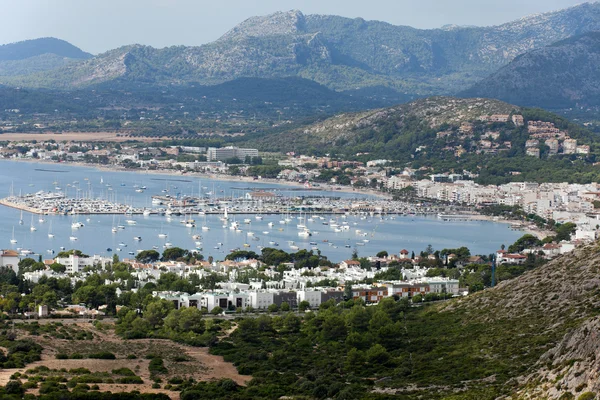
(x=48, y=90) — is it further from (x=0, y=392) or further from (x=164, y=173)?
(x=0, y=392)

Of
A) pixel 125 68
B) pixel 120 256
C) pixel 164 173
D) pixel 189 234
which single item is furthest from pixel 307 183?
pixel 125 68

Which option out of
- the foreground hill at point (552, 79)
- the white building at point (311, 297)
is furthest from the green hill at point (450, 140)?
the white building at point (311, 297)

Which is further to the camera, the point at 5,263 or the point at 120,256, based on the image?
A: the point at 120,256

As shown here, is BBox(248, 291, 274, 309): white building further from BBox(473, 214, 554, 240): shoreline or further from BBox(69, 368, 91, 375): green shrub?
BBox(473, 214, 554, 240): shoreline

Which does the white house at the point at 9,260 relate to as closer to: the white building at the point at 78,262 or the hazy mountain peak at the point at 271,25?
the white building at the point at 78,262

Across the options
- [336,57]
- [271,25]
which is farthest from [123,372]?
[271,25]

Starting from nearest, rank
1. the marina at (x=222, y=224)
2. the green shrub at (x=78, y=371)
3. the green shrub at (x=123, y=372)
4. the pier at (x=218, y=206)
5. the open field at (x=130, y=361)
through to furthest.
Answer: the open field at (x=130, y=361)
the green shrub at (x=78, y=371)
the green shrub at (x=123, y=372)
the marina at (x=222, y=224)
the pier at (x=218, y=206)

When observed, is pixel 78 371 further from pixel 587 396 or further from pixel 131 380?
pixel 587 396
